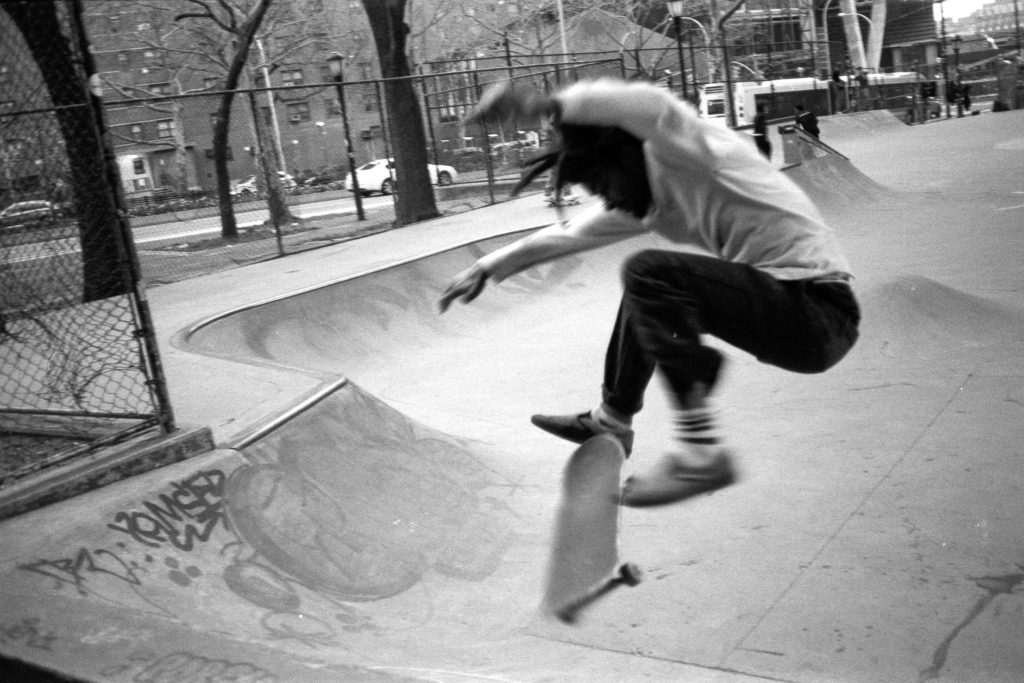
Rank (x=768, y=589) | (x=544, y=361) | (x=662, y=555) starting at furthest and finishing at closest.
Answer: (x=544, y=361) < (x=662, y=555) < (x=768, y=589)

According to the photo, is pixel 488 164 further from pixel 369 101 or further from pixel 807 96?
pixel 807 96

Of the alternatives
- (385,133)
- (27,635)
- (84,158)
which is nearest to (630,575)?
(27,635)

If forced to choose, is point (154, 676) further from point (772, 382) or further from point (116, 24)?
point (116, 24)

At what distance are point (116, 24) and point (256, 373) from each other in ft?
71.6

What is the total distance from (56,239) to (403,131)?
38.6ft

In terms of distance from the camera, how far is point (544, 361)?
8977 millimetres

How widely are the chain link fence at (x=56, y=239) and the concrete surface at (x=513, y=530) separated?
0.54m

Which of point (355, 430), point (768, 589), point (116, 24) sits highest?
point (116, 24)

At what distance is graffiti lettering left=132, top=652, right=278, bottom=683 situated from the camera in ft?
9.28

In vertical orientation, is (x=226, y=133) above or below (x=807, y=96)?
above

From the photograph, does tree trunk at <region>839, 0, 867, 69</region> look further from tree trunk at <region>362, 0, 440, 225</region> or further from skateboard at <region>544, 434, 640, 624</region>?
skateboard at <region>544, 434, 640, 624</region>

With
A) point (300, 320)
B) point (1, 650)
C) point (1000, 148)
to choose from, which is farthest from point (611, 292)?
point (1000, 148)

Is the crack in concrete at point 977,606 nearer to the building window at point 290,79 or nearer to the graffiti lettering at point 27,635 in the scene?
the graffiti lettering at point 27,635

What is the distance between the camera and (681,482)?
10.4ft
